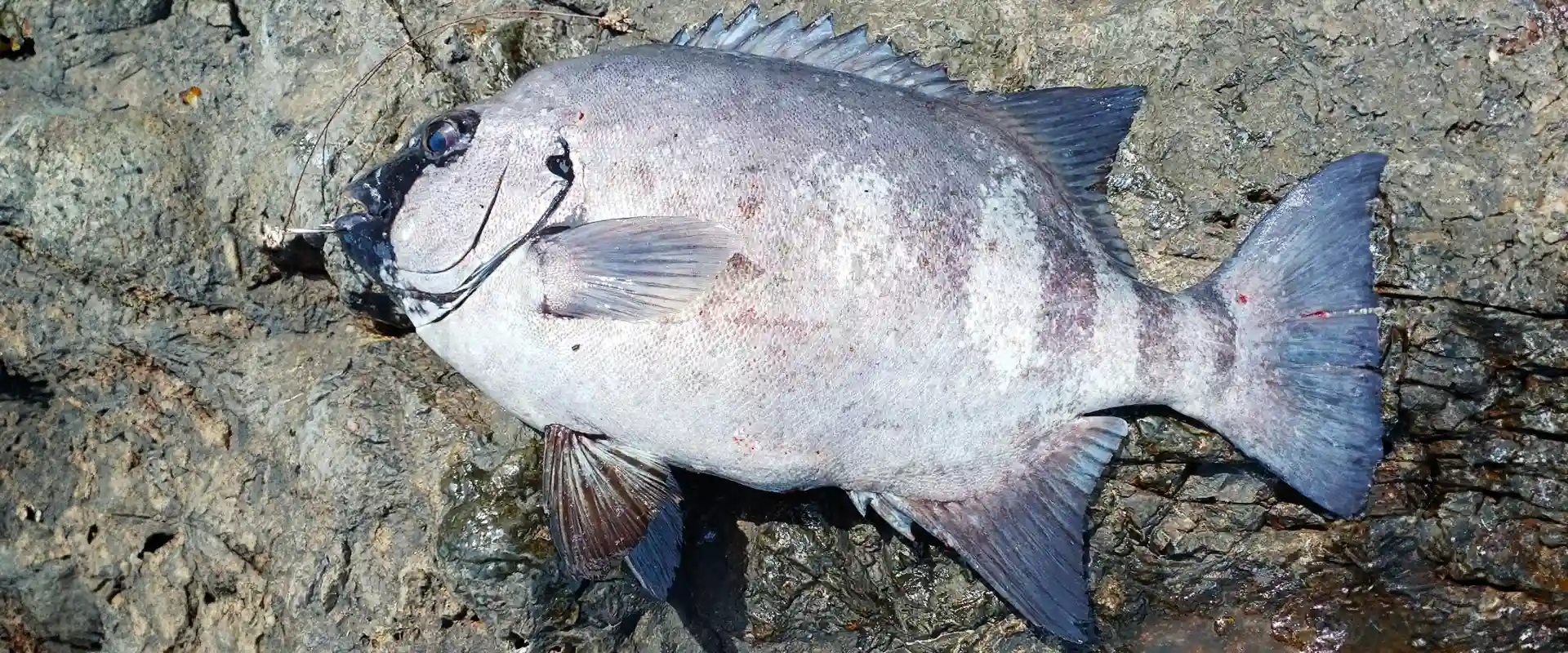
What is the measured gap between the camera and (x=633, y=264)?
2.16 metres

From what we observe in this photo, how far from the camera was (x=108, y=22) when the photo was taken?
302cm

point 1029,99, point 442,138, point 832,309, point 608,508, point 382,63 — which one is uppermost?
point 1029,99

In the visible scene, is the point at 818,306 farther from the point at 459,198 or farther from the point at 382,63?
the point at 382,63

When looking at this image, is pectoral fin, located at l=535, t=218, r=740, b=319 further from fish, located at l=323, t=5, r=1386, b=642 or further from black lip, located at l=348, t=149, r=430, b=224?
black lip, located at l=348, t=149, r=430, b=224

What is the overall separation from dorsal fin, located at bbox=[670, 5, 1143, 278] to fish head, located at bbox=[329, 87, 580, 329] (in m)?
0.50

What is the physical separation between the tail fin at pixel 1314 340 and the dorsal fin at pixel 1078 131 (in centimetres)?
30

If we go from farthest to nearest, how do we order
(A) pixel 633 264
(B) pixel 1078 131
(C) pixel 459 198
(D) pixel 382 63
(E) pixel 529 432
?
(D) pixel 382 63, (E) pixel 529 432, (B) pixel 1078 131, (C) pixel 459 198, (A) pixel 633 264

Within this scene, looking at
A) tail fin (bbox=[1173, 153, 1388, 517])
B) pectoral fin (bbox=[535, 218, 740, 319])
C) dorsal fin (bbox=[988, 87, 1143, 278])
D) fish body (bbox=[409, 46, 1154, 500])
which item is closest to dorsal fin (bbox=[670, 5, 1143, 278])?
dorsal fin (bbox=[988, 87, 1143, 278])

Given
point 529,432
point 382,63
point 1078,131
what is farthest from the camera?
point 382,63

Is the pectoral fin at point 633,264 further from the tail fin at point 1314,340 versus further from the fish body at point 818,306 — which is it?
the tail fin at point 1314,340

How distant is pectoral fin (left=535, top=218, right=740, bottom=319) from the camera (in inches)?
84.7

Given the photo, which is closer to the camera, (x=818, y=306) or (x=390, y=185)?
(x=818, y=306)

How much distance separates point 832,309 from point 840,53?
71cm

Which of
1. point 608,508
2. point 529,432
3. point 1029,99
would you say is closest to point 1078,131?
point 1029,99
